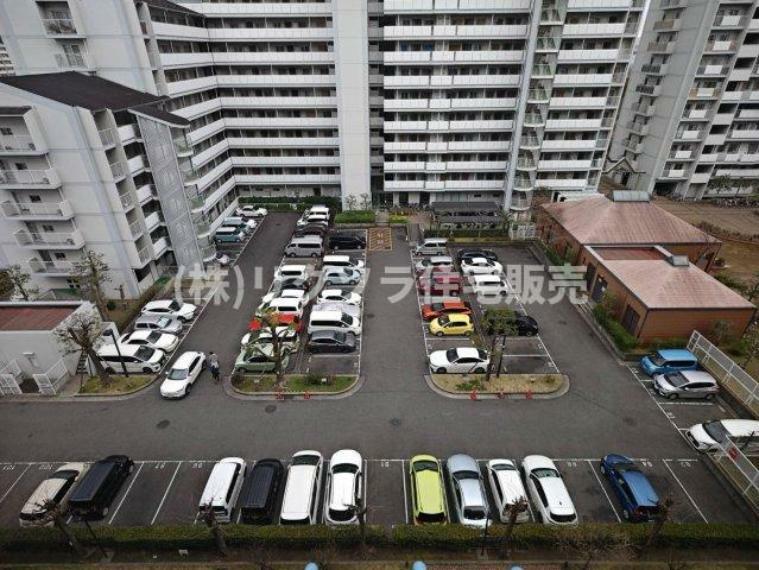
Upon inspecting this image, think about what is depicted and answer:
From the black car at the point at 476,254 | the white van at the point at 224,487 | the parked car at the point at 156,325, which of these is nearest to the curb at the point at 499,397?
the white van at the point at 224,487

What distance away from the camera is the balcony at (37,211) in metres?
30.2

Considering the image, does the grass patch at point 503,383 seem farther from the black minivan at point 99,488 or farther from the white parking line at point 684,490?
the black minivan at point 99,488

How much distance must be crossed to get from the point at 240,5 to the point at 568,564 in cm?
5696

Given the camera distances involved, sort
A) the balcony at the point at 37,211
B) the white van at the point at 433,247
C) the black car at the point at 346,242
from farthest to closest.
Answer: the black car at the point at 346,242
the white van at the point at 433,247
the balcony at the point at 37,211

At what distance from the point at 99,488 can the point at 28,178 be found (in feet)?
76.3

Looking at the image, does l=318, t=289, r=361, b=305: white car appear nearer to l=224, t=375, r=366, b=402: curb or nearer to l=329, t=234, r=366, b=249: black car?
l=224, t=375, r=366, b=402: curb

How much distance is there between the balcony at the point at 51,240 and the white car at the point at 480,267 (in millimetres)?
32654

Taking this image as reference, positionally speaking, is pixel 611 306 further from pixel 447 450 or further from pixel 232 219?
pixel 232 219

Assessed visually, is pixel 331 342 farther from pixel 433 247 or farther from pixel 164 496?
pixel 433 247

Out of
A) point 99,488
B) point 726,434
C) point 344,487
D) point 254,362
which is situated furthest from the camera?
point 254,362

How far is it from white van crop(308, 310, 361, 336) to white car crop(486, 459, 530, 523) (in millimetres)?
13947

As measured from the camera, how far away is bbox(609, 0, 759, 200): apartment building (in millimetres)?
50250

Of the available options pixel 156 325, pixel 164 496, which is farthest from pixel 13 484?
pixel 156 325

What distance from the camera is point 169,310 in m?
32.9
